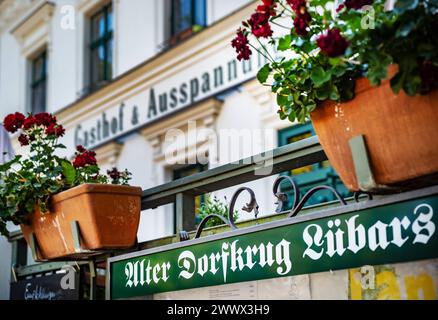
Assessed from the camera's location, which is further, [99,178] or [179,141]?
[179,141]

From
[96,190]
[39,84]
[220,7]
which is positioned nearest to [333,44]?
[96,190]

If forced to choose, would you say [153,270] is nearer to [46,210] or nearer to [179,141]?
[46,210]

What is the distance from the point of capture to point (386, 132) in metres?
1.96

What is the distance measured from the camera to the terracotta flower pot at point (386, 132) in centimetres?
187

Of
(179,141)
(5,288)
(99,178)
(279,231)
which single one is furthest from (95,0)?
(279,231)

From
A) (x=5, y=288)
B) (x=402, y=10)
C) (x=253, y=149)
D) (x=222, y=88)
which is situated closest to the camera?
(x=402, y=10)

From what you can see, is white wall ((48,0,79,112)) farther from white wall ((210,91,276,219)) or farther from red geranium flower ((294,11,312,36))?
red geranium flower ((294,11,312,36))

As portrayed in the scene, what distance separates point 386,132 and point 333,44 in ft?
0.89

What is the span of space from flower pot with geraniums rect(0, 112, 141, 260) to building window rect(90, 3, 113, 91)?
7651 mm

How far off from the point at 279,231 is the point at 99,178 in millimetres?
1227

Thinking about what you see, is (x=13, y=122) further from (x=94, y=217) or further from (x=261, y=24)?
(x=261, y=24)

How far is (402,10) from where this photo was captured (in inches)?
70.7

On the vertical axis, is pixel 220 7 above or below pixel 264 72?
above

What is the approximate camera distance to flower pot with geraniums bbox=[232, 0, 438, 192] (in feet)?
5.97
